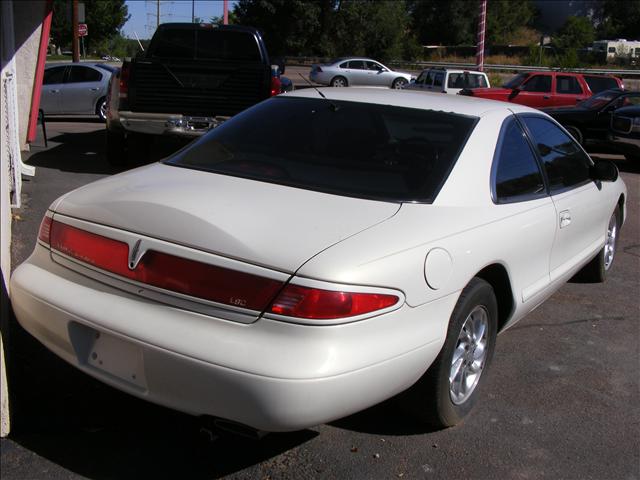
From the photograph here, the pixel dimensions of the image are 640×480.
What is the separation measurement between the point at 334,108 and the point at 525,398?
1903 millimetres

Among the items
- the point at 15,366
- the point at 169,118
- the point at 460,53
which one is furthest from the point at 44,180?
the point at 460,53

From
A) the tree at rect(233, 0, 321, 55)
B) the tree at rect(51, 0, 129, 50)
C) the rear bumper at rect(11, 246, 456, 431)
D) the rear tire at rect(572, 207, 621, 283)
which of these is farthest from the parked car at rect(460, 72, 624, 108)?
the tree at rect(51, 0, 129, 50)

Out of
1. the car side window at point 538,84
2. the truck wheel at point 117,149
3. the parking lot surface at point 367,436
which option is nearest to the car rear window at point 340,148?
the parking lot surface at point 367,436

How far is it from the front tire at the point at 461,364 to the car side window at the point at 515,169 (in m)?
0.58

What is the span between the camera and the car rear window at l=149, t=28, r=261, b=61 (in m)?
10.6

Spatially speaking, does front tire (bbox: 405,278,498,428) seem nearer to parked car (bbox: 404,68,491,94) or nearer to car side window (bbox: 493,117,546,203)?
car side window (bbox: 493,117,546,203)

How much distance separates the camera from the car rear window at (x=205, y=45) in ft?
34.7

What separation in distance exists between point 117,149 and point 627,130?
8603mm

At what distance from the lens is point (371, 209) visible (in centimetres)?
315

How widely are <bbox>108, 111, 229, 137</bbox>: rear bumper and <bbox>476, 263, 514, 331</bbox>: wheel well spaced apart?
603cm

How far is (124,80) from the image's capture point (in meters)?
9.41

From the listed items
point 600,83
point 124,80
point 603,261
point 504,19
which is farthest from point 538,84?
point 504,19

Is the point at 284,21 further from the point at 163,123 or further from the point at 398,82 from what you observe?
the point at 163,123

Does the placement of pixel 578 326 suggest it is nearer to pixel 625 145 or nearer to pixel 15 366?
pixel 15 366
